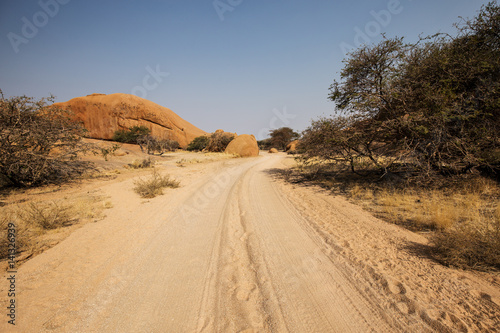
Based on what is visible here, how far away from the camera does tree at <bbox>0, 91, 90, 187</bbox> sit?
7121 millimetres

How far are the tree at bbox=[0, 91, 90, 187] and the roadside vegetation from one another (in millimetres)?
11593

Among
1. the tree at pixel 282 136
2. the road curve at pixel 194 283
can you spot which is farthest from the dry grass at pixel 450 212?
the tree at pixel 282 136

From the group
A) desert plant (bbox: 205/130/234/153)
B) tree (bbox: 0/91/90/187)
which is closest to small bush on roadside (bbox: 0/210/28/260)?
tree (bbox: 0/91/90/187)

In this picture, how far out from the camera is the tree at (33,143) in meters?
7.12

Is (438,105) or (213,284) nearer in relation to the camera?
(213,284)

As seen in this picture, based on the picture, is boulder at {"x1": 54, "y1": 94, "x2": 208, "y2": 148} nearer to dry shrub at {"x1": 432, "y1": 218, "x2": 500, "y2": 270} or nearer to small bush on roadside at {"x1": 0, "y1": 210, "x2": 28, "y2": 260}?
small bush on roadside at {"x1": 0, "y1": 210, "x2": 28, "y2": 260}

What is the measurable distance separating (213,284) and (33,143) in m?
10.6

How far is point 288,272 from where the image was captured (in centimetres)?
263

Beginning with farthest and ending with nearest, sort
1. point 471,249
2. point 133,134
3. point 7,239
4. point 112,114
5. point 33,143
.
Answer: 1. point 112,114
2. point 133,134
3. point 33,143
4. point 7,239
5. point 471,249

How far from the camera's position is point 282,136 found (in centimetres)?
5069

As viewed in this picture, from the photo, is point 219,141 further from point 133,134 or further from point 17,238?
point 17,238

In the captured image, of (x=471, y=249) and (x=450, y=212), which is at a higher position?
(x=450, y=212)

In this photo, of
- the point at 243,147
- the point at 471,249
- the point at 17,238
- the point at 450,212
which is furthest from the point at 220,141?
the point at 471,249

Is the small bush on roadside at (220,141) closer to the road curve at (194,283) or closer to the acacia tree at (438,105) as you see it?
the acacia tree at (438,105)
